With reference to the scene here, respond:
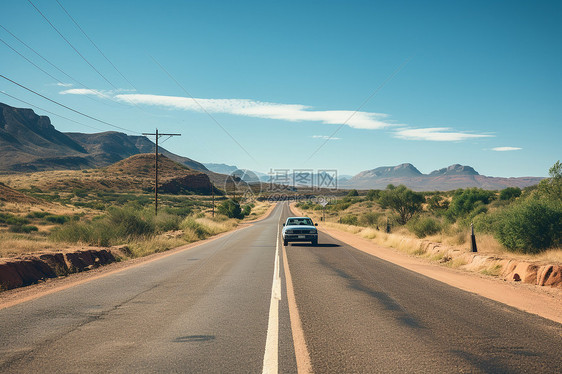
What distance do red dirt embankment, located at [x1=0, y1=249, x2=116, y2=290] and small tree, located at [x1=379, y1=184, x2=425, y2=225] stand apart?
3864 cm

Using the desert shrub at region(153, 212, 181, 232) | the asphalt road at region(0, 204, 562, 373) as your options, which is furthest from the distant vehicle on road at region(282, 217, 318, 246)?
the asphalt road at region(0, 204, 562, 373)

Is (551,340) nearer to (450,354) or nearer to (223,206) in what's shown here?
(450,354)

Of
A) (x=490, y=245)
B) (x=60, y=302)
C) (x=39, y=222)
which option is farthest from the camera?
(x=39, y=222)

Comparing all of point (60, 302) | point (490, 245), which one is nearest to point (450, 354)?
point (60, 302)

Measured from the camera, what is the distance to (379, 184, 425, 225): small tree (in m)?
48.3

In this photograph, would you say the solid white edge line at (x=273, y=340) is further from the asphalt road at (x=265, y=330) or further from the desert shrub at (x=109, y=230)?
the desert shrub at (x=109, y=230)

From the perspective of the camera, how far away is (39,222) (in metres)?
43.6

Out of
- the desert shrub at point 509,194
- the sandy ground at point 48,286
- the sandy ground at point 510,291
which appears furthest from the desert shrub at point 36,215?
the desert shrub at point 509,194

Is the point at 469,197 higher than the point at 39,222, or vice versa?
the point at 469,197

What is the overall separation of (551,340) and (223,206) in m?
75.2

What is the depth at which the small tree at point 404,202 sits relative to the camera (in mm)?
48312

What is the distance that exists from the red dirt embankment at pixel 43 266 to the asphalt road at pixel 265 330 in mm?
1903

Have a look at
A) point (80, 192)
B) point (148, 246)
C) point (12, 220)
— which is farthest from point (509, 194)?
point (80, 192)

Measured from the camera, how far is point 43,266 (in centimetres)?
Answer: 1201
